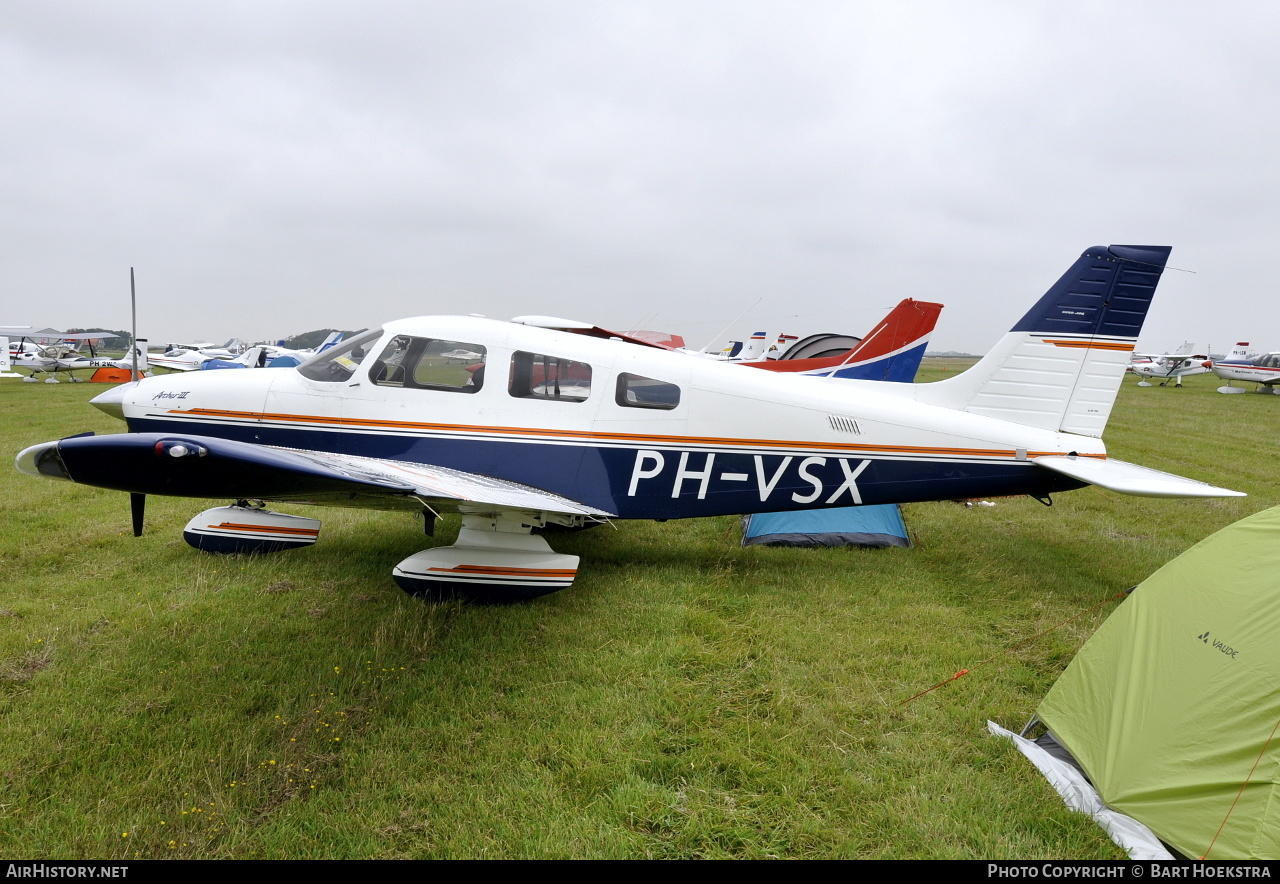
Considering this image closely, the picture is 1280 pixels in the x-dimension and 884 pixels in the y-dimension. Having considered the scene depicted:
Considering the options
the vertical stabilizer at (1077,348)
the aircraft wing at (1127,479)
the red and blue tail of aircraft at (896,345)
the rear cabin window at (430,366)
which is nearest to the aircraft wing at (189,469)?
the rear cabin window at (430,366)

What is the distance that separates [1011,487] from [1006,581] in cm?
89

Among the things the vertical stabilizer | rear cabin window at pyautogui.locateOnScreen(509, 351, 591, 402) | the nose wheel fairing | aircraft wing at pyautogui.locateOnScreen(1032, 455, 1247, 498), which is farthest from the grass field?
rear cabin window at pyautogui.locateOnScreen(509, 351, 591, 402)

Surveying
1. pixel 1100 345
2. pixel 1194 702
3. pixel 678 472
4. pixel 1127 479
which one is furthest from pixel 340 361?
pixel 1100 345

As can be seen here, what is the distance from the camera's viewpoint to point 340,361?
5082mm

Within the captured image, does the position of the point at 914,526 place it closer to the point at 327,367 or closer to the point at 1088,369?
the point at 1088,369

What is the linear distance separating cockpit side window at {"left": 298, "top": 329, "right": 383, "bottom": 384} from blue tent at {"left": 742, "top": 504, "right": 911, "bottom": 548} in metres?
3.93

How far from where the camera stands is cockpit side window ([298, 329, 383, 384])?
5.03 metres

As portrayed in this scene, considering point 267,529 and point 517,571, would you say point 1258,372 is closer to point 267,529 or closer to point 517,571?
point 517,571

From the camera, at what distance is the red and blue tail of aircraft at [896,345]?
485 inches

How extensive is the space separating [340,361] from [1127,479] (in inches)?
243

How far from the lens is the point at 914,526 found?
23.9 ft

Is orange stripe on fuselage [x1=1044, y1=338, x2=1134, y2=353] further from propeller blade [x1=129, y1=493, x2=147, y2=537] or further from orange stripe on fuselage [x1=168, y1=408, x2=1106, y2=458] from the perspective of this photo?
propeller blade [x1=129, y1=493, x2=147, y2=537]
